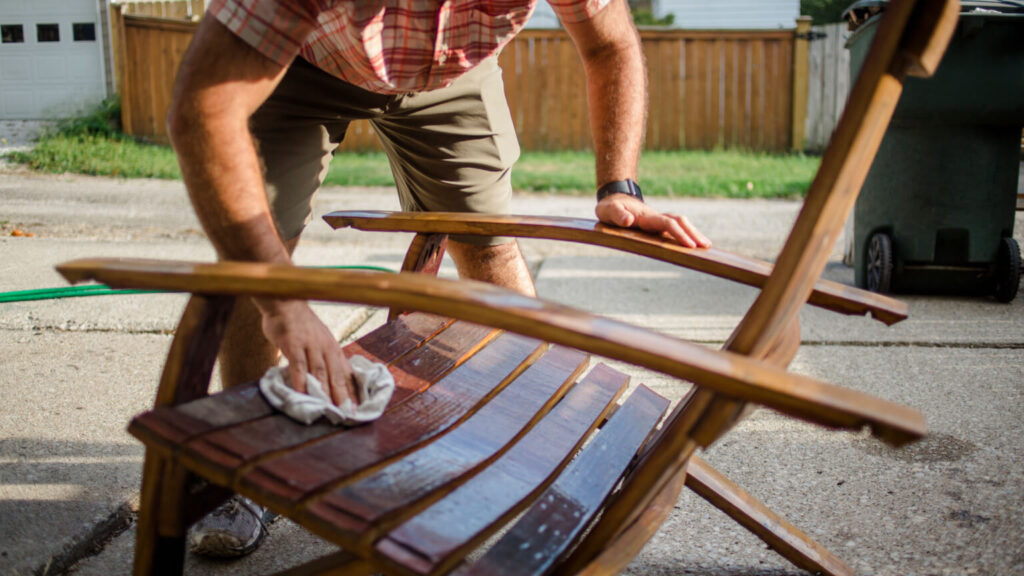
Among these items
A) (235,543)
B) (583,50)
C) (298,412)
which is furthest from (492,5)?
(235,543)

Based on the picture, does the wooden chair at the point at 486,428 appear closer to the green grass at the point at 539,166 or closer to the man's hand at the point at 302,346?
the man's hand at the point at 302,346

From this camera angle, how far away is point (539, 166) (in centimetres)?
956

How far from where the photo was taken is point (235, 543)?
177cm

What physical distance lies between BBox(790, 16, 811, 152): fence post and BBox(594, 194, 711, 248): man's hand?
415 inches

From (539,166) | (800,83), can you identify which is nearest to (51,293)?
(539,166)

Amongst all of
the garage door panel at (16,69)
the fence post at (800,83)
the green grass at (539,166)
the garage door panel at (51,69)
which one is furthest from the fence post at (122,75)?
the fence post at (800,83)

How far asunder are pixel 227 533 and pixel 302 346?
0.56 meters

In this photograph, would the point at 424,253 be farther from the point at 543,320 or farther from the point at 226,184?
the point at 543,320

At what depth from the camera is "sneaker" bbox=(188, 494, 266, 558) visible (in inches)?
69.2

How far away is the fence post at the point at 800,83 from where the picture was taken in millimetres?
11500

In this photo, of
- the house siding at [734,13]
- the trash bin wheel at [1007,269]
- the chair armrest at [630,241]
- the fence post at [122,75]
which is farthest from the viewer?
the house siding at [734,13]

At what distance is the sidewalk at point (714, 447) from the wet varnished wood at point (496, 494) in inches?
15.4

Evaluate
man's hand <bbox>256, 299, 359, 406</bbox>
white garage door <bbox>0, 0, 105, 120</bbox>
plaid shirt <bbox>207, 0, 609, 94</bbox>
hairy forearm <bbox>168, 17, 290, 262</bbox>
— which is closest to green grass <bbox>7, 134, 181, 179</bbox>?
white garage door <bbox>0, 0, 105, 120</bbox>

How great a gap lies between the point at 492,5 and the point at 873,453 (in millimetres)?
1590
